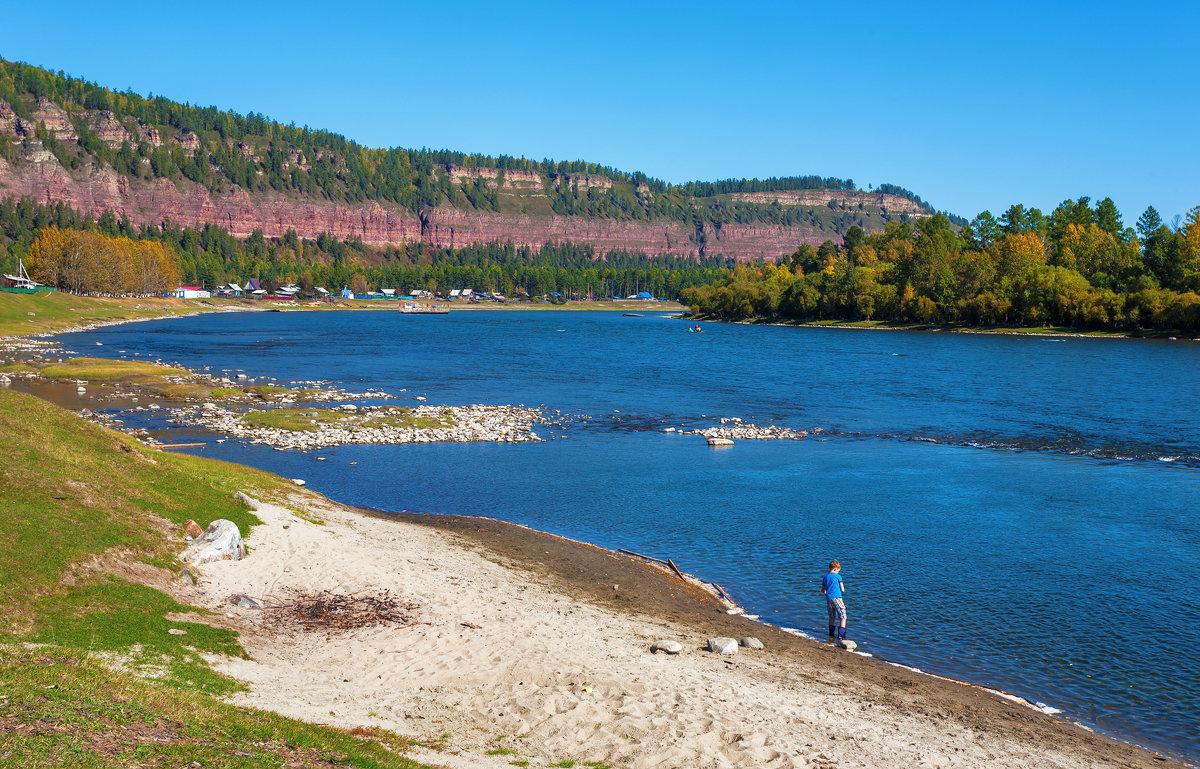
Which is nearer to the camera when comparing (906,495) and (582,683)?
(582,683)

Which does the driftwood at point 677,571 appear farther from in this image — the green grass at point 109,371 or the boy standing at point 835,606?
the green grass at point 109,371

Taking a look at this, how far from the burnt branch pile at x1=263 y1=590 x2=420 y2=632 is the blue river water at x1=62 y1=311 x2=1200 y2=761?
11167 millimetres

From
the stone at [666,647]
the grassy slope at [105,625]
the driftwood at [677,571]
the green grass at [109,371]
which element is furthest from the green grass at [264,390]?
the stone at [666,647]

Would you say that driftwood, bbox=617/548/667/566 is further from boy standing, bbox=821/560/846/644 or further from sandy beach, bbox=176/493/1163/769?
boy standing, bbox=821/560/846/644

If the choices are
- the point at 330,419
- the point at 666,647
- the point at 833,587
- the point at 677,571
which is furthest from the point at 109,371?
the point at 833,587

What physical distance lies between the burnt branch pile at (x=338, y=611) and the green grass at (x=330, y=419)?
33.9 meters

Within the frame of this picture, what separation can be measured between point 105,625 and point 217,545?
22.8ft

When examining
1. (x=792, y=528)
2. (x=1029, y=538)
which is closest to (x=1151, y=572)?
(x=1029, y=538)

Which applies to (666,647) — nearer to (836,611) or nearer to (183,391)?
(836,611)

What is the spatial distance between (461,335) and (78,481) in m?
151

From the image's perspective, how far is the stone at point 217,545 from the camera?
2439cm

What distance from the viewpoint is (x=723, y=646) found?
70.6 feet

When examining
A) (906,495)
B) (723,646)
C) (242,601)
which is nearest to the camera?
(723,646)

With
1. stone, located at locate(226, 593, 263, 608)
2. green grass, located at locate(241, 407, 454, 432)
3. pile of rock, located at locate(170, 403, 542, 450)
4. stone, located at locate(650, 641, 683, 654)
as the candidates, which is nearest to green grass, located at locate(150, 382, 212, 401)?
pile of rock, located at locate(170, 403, 542, 450)
